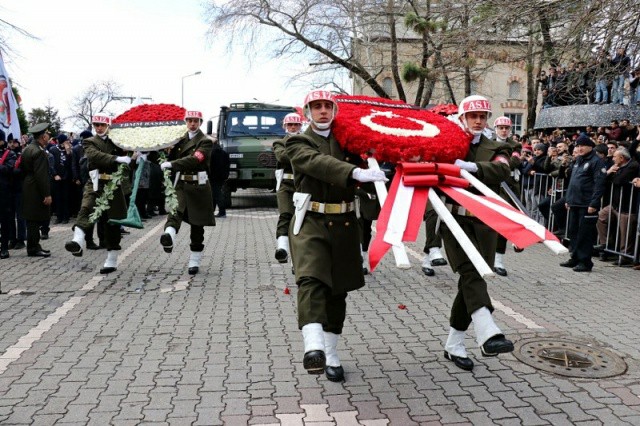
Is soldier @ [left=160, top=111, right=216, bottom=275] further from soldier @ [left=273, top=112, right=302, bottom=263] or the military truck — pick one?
the military truck

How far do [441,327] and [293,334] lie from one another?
1.42 m

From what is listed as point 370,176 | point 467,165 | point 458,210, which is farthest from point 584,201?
point 370,176

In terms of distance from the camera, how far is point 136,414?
3.94 metres

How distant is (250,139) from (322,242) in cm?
1434

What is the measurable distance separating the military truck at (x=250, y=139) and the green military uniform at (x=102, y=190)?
8.00 metres

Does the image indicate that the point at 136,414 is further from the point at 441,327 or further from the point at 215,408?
the point at 441,327

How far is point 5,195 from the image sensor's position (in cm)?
1019

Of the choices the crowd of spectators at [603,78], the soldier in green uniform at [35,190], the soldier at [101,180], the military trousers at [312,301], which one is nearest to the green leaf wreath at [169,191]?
the soldier at [101,180]

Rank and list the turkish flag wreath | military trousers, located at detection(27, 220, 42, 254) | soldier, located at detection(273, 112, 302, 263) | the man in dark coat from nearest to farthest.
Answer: the turkish flag wreath < soldier, located at detection(273, 112, 302, 263) < military trousers, located at detection(27, 220, 42, 254) < the man in dark coat

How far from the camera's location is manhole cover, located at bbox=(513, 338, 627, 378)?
4742 mm


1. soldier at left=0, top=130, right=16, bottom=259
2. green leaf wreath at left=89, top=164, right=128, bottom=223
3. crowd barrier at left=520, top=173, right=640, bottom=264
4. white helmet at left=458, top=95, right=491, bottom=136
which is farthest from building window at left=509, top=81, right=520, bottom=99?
white helmet at left=458, top=95, right=491, bottom=136

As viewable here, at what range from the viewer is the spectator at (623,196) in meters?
9.31

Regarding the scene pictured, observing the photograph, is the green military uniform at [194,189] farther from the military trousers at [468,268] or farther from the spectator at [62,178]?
the spectator at [62,178]

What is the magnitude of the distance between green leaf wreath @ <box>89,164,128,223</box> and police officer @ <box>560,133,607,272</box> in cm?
644
